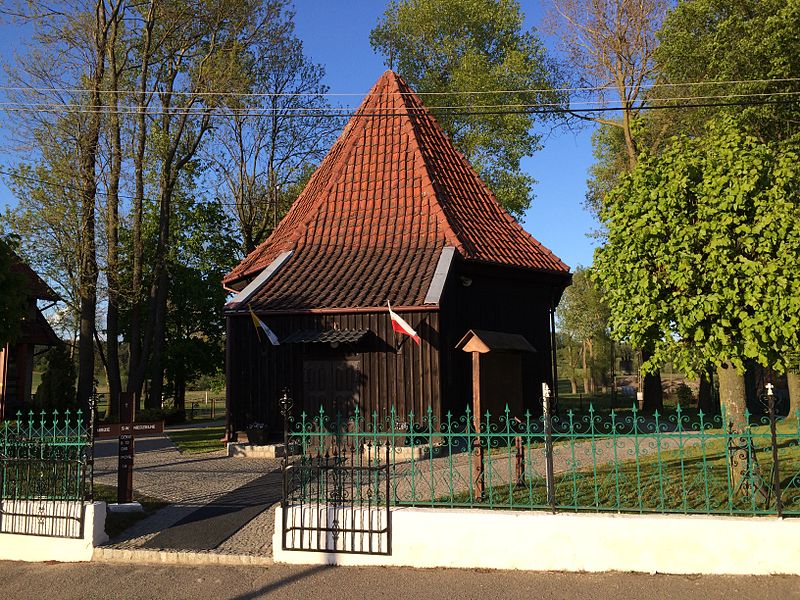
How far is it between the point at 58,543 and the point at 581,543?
5.70 m

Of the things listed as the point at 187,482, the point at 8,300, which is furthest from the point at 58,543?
the point at 8,300

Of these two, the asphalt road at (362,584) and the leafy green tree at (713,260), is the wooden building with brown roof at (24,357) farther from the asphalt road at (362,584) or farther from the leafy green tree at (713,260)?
the leafy green tree at (713,260)

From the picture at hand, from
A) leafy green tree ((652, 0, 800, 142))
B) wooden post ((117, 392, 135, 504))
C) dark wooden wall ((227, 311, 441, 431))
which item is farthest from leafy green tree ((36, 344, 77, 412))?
leafy green tree ((652, 0, 800, 142))

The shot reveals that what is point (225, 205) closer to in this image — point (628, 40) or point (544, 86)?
point (544, 86)

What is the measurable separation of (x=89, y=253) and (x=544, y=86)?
1794 centimetres

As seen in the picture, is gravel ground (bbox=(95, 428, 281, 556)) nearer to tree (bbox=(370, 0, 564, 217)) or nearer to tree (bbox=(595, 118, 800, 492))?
tree (bbox=(595, 118, 800, 492))

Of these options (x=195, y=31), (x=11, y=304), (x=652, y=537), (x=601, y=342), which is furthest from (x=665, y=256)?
(x=601, y=342)

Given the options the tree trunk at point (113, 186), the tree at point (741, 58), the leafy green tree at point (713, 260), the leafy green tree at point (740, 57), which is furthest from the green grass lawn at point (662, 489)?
the tree trunk at point (113, 186)

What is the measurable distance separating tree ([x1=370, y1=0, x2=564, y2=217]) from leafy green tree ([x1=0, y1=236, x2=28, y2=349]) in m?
18.1

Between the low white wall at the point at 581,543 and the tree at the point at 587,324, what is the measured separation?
39686mm

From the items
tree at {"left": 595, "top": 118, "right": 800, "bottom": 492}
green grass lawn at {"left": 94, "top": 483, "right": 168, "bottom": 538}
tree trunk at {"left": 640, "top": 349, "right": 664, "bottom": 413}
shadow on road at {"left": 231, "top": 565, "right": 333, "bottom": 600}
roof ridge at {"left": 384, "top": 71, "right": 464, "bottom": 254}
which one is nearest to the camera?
shadow on road at {"left": 231, "top": 565, "right": 333, "bottom": 600}

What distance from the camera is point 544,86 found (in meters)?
27.1

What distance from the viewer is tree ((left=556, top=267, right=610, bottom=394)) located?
47.7 meters

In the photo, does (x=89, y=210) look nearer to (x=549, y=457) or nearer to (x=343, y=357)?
(x=343, y=357)
